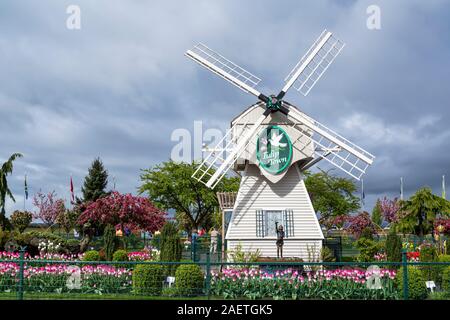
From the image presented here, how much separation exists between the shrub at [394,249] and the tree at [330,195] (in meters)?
31.8

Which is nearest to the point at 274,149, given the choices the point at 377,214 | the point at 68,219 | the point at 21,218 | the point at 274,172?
the point at 274,172

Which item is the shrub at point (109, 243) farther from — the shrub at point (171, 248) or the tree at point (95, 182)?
the tree at point (95, 182)

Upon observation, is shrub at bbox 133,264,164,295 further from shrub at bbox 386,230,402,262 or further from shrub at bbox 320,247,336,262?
shrub at bbox 386,230,402,262

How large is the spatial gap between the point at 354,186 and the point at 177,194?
1965 cm

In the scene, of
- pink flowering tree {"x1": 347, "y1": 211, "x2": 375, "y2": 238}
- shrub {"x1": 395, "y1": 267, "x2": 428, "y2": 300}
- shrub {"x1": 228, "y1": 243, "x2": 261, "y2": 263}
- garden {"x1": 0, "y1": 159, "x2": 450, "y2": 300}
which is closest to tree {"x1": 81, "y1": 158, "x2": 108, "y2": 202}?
garden {"x1": 0, "y1": 159, "x2": 450, "y2": 300}

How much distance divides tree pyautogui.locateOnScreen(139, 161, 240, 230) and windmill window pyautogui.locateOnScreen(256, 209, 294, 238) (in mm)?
26519

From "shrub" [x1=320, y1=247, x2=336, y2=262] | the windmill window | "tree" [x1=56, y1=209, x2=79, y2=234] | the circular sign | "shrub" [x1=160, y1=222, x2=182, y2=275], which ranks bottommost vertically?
"shrub" [x1=320, y1=247, x2=336, y2=262]

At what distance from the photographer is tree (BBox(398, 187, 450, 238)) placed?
2638 cm

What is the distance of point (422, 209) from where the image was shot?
2675 cm

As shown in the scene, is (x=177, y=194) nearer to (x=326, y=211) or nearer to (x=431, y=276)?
(x=326, y=211)

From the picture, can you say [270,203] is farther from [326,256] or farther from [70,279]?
[70,279]

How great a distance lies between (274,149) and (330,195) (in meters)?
31.6

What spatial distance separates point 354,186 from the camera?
50938 mm
